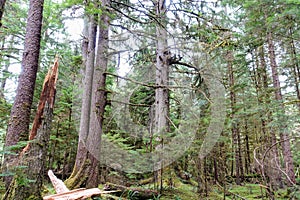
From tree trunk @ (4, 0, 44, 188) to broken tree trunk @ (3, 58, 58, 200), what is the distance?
0.85 m

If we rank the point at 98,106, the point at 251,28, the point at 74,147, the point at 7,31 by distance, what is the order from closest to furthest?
→ the point at 98,106, the point at 7,31, the point at 251,28, the point at 74,147

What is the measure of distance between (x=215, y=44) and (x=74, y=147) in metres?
8.00

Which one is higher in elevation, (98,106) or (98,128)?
(98,106)

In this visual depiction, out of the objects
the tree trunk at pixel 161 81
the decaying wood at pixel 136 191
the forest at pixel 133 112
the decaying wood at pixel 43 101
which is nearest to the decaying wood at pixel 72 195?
the forest at pixel 133 112

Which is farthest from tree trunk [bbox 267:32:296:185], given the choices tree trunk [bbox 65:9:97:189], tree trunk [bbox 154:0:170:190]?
tree trunk [bbox 65:9:97:189]

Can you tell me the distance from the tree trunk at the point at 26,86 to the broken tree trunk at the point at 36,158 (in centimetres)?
85

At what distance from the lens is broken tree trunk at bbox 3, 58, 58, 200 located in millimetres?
3303

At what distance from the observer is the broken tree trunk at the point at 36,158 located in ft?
10.8

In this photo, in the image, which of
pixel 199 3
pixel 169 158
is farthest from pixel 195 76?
pixel 169 158

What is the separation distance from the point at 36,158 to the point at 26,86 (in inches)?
78.9

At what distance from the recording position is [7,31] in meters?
7.98

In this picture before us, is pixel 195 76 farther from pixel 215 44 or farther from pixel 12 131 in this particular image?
pixel 12 131

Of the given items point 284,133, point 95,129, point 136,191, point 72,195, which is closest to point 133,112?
point 95,129

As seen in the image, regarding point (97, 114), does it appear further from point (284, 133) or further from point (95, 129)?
point (284, 133)
